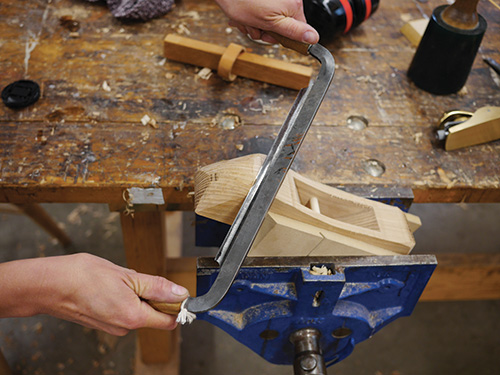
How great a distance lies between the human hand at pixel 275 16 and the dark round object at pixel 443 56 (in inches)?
14.0

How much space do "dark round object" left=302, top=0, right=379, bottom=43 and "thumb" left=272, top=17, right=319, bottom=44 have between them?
0.26 metres

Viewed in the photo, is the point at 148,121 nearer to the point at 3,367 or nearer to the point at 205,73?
the point at 205,73

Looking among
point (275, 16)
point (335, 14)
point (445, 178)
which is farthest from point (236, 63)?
point (445, 178)

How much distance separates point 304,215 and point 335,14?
745mm

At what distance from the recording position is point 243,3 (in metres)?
1.04

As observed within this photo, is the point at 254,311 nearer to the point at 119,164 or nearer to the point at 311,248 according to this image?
the point at 311,248

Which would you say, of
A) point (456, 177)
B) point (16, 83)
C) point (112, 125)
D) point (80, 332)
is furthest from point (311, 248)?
point (80, 332)

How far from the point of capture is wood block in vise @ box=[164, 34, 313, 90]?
1159 mm

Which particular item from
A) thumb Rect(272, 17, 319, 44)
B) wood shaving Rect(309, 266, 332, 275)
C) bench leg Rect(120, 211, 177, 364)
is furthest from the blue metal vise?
thumb Rect(272, 17, 319, 44)

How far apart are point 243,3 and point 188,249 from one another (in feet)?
4.58

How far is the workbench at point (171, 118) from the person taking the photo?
3.15 ft

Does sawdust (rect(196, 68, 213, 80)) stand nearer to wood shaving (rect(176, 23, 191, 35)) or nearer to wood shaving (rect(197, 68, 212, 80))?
wood shaving (rect(197, 68, 212, 80))

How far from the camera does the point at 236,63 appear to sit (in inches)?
46.5

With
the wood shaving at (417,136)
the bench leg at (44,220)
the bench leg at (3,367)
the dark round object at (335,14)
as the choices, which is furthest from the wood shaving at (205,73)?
the bench leg at (3,367)
